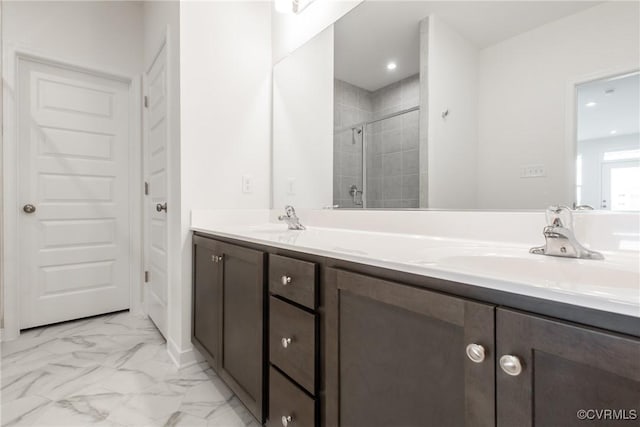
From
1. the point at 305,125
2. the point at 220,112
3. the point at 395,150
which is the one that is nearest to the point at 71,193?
the point at 220,112

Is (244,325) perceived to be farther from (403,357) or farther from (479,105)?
(479,105)

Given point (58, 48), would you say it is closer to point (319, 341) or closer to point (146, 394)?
point (146, 394)

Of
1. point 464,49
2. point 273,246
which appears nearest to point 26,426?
point 273,246

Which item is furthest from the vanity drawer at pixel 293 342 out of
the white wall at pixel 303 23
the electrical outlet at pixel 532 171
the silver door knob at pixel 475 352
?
the white wall at pixel 303 23

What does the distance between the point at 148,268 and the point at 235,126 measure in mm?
1404

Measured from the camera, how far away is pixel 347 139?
5.22 feet

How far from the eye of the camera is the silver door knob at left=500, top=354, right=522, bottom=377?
18.6 inches

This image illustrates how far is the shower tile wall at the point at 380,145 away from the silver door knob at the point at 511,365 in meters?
0.84

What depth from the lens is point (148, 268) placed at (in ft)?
8.09

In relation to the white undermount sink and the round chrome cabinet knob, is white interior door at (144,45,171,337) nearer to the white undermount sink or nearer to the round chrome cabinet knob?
the round chrome cabinet knob

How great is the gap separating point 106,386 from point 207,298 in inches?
25.6

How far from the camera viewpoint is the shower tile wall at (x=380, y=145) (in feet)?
4.26

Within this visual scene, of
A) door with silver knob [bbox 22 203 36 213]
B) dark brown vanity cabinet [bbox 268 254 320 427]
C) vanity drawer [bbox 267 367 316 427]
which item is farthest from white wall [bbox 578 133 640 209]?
door with silver knob [bbox 22 203 36 213]

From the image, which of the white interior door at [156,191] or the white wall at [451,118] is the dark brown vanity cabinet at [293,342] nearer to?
the white wall at [451,118]
